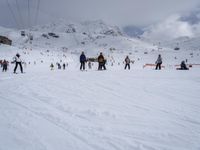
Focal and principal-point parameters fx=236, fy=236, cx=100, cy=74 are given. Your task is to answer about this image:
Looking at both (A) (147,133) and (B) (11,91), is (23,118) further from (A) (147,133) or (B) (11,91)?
(B) (11,91)

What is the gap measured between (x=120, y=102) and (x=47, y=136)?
10.9ft

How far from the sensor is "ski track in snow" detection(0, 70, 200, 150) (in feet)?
15.2

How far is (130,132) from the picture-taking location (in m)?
5.10

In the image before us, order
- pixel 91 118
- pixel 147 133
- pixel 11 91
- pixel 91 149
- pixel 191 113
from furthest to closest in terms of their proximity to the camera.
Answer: pixel 11 91, pixel 191 113, pixel 91 118, pixel 147 133, pixel 91 149

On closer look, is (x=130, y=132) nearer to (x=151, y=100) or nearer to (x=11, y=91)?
(x=151, y=100)

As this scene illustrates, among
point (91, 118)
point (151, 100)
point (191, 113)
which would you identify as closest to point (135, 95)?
point (151, 100)

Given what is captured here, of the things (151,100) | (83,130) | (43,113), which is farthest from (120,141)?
(151,100)

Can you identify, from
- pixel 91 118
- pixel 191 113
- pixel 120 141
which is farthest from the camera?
pixel 191 113

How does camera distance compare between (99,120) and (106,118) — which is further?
(106,118)

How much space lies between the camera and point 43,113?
641 cm

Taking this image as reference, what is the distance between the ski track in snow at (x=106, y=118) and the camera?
462 centimetres

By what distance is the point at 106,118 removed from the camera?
19.5ft

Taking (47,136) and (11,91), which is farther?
(11,91)

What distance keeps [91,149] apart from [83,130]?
88cm
